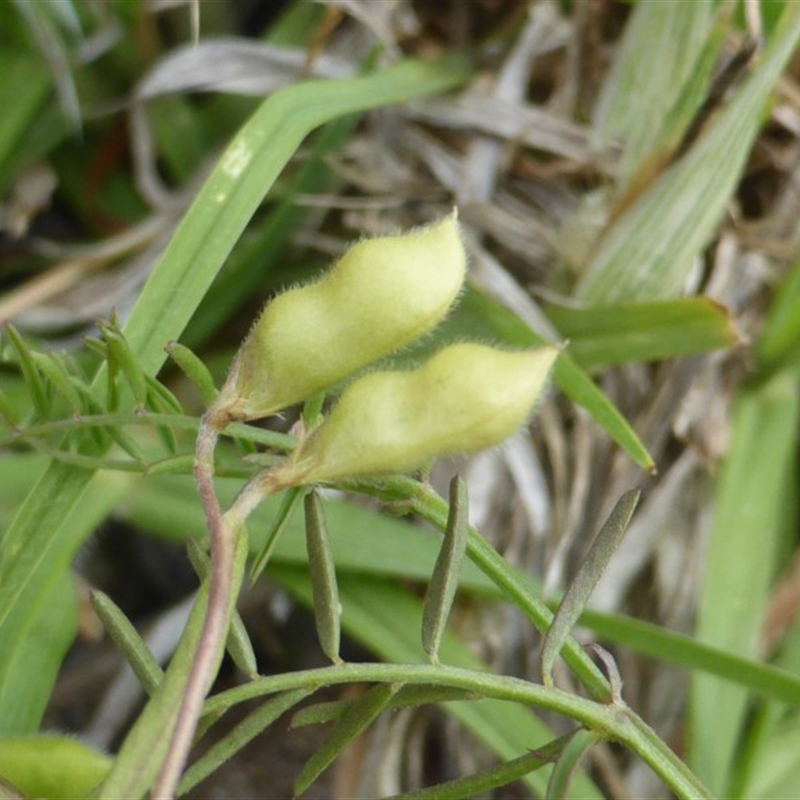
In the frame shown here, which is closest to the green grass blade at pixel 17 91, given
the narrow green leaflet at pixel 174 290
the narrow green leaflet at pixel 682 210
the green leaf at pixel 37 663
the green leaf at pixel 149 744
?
the narrow green leaflet at pixel 174 290

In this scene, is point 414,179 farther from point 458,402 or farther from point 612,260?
point 458,402

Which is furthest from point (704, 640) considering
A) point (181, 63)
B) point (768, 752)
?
point (181, 63)

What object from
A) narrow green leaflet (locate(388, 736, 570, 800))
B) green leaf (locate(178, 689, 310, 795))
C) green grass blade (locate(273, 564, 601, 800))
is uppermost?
green leaf (locate(178, 689, 310, 795))

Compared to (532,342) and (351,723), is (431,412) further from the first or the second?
(532,342)

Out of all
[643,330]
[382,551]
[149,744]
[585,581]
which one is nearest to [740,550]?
[643,330]

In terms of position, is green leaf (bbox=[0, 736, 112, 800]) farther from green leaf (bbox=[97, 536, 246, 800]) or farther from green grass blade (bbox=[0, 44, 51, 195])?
green grass blade (bbox=[0, 44, 51, 195])

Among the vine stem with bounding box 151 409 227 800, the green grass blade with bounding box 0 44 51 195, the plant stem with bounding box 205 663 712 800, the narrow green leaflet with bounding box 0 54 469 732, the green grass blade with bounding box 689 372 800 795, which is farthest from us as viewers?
the green grass blade with bounding box 0 44 51 195

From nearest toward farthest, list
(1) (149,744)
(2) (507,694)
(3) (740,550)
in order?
(1) (149,744) < (2) (507,694) < (3) (740,550)

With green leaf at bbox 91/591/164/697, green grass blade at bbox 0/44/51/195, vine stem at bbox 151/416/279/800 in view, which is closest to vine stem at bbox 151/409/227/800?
vine stem at bbox 151/416/279/800
